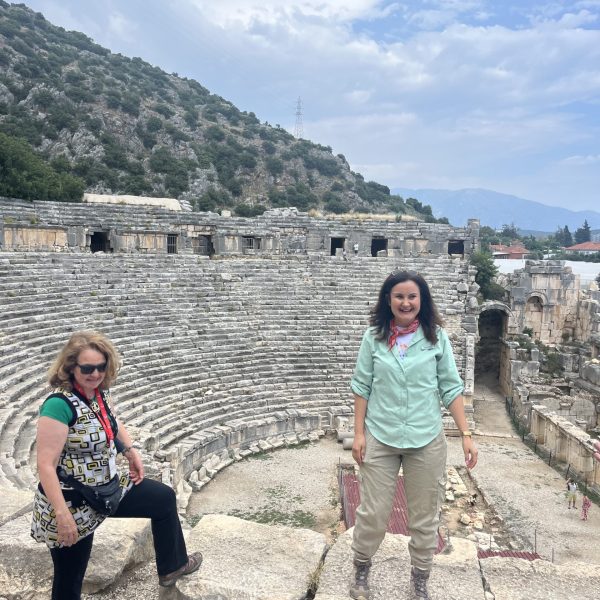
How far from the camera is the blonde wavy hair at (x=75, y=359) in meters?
2.28

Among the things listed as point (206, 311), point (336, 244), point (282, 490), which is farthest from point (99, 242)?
point (282, 490)

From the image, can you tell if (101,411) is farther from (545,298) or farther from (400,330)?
(545,298)

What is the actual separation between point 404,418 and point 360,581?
852 millimetres

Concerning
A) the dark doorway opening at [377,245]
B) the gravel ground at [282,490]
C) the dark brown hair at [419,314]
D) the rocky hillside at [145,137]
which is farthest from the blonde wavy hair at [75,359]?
the rocky hillside at [145,137]

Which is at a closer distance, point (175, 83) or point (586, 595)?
point (586, 595)

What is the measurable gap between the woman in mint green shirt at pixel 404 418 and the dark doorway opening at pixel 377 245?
16.6 metres

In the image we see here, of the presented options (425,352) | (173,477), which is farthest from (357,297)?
(425,352)

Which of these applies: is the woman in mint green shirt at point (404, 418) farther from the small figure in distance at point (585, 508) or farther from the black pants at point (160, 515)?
the small figure in distance at point (585, 508)

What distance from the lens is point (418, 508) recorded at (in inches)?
108

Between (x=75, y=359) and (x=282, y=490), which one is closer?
(x=75, y=359)

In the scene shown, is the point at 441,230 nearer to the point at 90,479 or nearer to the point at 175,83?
the point at 90,479

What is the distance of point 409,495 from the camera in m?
2.76

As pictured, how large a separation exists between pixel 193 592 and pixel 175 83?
59.9 meters

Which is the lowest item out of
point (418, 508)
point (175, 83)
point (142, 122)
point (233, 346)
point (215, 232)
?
point (233, 346)
